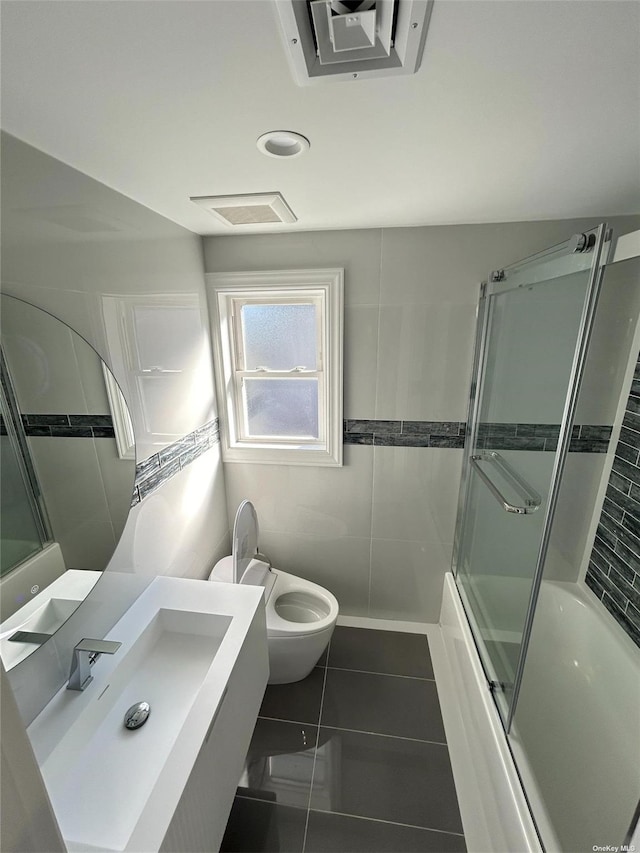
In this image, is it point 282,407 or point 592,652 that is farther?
point 282,407

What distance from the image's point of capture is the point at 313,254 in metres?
1.74

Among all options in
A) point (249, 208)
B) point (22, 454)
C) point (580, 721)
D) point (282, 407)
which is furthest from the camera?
point (282, 407)

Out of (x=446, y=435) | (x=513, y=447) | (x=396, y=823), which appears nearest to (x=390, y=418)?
(x=446, y=435)

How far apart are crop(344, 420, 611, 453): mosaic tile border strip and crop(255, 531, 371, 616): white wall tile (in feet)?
2.02

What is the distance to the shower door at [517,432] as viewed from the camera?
1.12 meters

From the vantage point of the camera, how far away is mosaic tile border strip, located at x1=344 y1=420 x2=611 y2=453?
5.30 feet

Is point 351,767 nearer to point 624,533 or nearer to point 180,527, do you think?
point 180,527

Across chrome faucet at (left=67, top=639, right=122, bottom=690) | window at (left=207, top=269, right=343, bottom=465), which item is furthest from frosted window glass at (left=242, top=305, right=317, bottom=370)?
chrome faucet at (left=67, top=639, right=122, bottom=690)

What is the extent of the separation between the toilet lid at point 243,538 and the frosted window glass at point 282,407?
53 cm

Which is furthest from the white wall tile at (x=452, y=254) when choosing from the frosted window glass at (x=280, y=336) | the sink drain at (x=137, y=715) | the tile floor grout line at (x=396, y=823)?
the tile floor grout line at (x=396, y=823)

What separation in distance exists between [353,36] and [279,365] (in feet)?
4.92

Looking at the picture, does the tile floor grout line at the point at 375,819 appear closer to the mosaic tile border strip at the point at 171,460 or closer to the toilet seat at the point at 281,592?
the toilet seat at the point at 281,592

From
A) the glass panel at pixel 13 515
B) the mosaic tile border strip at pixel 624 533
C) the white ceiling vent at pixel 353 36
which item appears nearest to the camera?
the white ceiling vent at pixel 353 36

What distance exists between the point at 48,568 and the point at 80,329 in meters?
0.64
